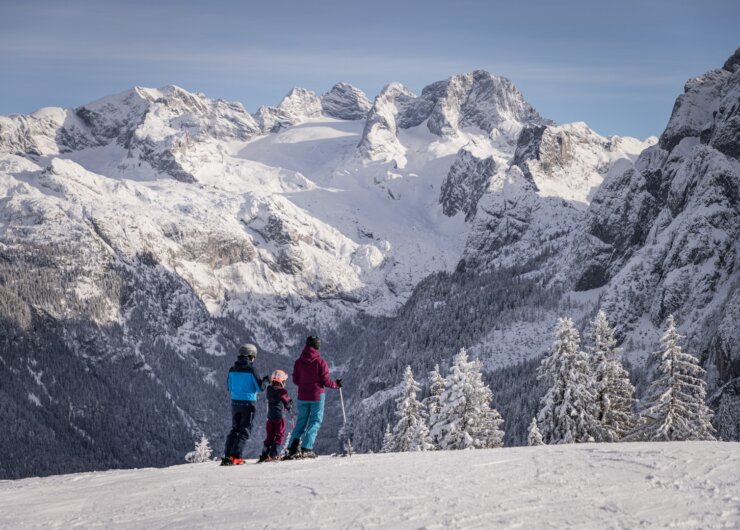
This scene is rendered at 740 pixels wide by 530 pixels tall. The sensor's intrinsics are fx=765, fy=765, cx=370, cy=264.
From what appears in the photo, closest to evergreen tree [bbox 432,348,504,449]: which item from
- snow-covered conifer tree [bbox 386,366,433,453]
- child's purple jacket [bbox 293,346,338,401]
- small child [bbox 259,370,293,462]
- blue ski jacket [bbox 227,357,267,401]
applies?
snow-covered conifer tree [bbox 386,366,433,453]

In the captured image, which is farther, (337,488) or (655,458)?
(655,458)

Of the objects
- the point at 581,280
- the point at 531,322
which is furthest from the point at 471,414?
the point at 581,280

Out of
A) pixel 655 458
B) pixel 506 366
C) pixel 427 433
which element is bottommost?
pixel 506 366

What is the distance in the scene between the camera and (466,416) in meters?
41.9

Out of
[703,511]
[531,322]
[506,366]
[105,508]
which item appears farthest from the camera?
[531,322]

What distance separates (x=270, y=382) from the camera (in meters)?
19.5

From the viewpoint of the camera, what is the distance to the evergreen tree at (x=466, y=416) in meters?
41.4

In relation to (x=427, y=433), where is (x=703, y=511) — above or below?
above

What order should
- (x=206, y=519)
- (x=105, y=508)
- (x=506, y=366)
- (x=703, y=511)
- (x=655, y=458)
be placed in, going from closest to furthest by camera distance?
A: (x=703, y=511)
(x=206, y=519)
(x=105, y=508)
(x=655, y=458)
(x=506, y=366)

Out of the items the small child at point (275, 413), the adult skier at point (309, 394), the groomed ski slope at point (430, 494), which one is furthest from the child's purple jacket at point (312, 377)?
the groomed ski slope at point (430, 494)

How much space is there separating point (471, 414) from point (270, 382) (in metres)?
24.5

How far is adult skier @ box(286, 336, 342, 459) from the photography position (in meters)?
19.2

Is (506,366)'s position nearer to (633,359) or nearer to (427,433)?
(633,359)

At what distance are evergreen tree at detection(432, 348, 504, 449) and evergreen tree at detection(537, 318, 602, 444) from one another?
10.9 ft
